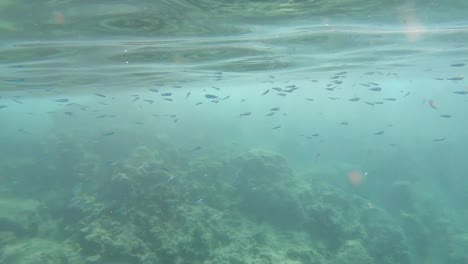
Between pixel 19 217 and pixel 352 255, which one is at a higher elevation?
pixel 19 217

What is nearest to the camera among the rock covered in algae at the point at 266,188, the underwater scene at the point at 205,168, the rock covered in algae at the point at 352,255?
the underwater scene at the point at 205,168

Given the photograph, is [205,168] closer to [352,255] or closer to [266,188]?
[266,188]

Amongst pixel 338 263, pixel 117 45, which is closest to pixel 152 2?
pixel 117 45

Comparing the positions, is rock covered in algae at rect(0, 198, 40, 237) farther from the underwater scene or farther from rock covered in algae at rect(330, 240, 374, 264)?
rock covered in algae at rect(330, 240, 374, 264)

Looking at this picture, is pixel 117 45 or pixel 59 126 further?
pixel 59 126

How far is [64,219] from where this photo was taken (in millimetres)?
16922

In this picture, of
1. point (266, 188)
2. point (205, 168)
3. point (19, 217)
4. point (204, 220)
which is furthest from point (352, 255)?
point (19, 217)

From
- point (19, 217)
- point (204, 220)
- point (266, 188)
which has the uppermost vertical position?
point (204, 220)

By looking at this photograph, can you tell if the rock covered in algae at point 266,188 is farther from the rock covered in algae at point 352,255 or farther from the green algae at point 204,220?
the rock covered in algae at point 352,255

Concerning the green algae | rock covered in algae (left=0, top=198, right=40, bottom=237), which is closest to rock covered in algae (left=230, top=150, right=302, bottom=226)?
the green algae

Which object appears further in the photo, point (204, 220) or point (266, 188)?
point (266, 188)

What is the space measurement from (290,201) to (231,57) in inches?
377

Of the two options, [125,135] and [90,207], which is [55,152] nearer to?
[125,135]

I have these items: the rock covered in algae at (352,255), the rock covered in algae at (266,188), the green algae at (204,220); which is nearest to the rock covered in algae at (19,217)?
the green algae at (204,220)
